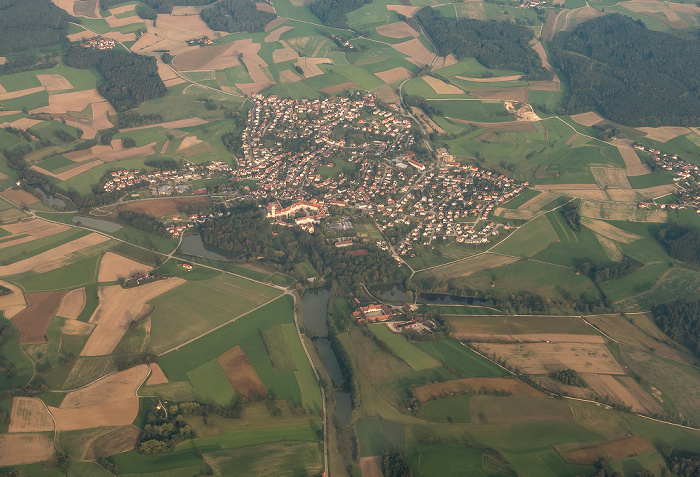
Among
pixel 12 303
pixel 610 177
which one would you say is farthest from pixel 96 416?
pixel 610 177

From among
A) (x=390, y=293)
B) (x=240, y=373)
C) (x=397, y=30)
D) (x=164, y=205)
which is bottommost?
(x=164, y=205)

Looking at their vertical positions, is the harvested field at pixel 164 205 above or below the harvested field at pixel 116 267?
below

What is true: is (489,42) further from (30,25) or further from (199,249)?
(30,25)

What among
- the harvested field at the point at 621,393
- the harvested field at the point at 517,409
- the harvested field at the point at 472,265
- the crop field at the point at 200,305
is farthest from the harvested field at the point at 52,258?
the harvested field at the point at 621,393

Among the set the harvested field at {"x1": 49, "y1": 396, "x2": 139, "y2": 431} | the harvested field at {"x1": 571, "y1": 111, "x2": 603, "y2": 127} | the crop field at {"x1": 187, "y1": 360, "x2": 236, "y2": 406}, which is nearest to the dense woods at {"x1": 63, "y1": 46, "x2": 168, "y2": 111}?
the crop field at {"x1": 187, "y1": 360, "x2": 236, "y2": 406}

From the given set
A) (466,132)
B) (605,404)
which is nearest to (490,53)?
(466,132)

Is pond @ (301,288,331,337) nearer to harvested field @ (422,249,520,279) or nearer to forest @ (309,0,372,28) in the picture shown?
harvested field @ (422,249,520,279)

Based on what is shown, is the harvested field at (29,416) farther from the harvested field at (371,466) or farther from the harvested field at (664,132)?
the harvested field at (664,132)
